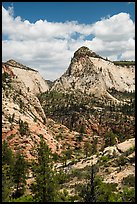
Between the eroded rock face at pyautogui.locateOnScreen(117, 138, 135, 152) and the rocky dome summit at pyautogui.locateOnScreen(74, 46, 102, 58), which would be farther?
the rocky dome summit at pyautogui.locateOnScreen(74, 46, 102, 58)

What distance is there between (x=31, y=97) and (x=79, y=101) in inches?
1802

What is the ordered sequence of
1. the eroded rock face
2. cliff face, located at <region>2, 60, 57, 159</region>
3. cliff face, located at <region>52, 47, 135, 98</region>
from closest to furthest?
the eroded rock face → cliff face, located at <region>2, 60, 57, 159</region> → cliff face, located at <region>52, 47, 135, 98</region>

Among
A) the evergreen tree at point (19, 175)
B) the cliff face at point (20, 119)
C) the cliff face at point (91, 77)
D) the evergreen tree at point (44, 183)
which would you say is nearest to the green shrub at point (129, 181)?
the evergreen tree at point (44, 183)

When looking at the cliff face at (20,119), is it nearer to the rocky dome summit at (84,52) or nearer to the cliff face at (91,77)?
the cliff face at (91,77)

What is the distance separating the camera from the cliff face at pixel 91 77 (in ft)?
486

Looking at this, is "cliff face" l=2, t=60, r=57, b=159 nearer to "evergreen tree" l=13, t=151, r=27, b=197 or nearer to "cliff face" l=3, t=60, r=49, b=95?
"evergreen tree" l=13, t=151, r=27, b=197

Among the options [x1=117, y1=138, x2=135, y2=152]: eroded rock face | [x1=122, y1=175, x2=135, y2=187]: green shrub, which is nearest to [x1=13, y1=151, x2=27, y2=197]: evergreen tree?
[x1=122, y1=175, x2=135, y2=187]: green shrub

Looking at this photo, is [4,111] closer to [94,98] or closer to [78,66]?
[94,98]

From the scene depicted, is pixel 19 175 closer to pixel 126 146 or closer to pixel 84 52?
pixel 126 146

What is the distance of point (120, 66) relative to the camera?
177375 mm

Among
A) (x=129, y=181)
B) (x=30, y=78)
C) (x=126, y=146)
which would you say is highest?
(x=30, y=78)

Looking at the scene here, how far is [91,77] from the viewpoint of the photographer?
152500 mm

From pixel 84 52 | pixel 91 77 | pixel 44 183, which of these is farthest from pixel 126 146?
pixel 84 52

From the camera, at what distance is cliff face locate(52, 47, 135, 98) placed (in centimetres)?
14825
